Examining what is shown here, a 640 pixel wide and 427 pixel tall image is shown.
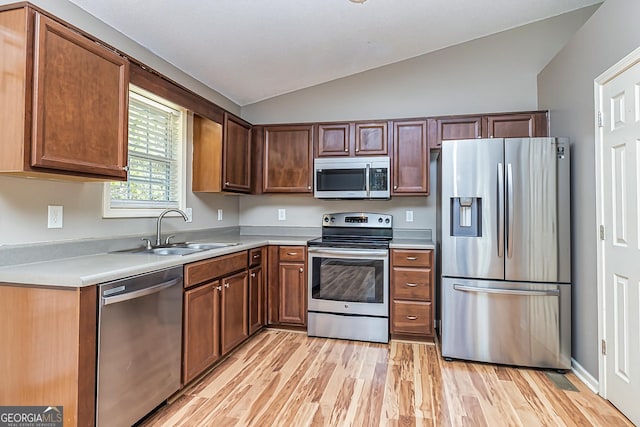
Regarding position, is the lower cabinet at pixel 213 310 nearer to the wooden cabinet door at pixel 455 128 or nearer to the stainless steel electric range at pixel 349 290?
the stainless steel electric range at pixel 349 290

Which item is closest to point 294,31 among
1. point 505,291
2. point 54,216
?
point 54,216

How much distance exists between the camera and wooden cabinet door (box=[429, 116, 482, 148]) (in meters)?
3.39

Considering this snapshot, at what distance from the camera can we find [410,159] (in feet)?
11.6

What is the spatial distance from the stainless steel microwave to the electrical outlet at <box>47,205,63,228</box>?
2205 millimetres

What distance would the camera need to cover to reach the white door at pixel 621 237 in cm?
201

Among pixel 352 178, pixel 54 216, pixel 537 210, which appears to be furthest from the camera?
pixel 352 178

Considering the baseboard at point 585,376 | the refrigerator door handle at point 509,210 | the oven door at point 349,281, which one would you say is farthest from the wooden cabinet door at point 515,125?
the baseboard at point 585,376

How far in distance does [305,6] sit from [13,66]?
1.76 m

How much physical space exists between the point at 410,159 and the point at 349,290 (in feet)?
4.57

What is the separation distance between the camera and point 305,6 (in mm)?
2539

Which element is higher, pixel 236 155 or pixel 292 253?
pixel 236 155

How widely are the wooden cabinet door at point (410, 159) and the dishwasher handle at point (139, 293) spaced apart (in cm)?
226

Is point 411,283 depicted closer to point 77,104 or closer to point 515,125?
point 515,125

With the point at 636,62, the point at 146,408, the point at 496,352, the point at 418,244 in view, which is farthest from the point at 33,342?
the point at 636,62
